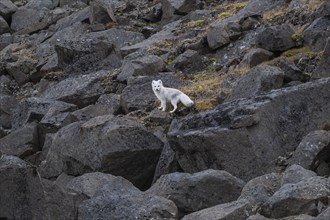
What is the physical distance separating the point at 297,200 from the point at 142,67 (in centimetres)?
2065

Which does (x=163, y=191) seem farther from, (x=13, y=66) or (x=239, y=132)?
(x=13, y=66)

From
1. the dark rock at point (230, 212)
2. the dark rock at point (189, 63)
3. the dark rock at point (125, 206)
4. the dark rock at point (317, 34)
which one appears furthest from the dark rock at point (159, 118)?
the dark rock at point (230, 212)

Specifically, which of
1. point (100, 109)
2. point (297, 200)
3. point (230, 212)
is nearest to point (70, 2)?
point (100, 109)

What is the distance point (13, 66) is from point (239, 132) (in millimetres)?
26018

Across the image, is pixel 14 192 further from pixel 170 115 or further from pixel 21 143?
pixel 21 143

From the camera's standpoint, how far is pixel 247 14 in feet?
132

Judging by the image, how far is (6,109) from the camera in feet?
126

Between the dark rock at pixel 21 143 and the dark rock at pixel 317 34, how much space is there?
10.5 meters

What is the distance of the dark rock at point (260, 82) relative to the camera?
84.4 feet

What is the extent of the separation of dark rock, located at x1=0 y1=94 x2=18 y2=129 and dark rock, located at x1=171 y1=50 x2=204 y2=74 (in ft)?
24.3

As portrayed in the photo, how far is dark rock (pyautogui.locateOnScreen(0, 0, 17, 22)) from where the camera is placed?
56062 millimetres

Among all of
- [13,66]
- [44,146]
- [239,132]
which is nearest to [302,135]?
[239,132]

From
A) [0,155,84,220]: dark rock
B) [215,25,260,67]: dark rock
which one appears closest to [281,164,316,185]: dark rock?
[0,155,84,220]: dark rock

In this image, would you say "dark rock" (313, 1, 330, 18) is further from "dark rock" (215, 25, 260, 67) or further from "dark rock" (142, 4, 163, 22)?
"dark rock" (142, 4, 163, 22)
